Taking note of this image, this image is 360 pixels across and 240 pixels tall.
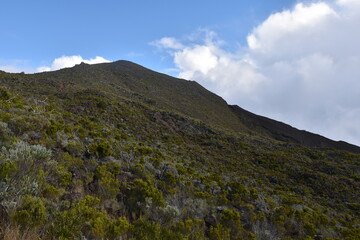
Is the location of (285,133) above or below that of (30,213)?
above

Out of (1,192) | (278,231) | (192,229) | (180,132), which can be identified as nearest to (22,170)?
(1,192)

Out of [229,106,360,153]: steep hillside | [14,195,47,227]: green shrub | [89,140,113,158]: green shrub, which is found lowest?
[14,195,47,227]: green shrub

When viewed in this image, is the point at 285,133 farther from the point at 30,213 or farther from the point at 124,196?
the point at 30,213

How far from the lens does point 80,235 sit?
11.6 ft

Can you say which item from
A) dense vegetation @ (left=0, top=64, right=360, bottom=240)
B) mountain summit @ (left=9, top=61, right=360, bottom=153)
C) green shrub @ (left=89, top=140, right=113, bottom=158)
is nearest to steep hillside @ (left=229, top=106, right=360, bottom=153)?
mountain summit @ (left=9, top=61, right=360, bottom=153)

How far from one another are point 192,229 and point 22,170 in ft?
12.6

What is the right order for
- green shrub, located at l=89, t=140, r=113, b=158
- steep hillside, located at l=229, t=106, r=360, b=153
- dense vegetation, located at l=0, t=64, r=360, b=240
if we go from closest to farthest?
dense vegetation, located at l=0, t=64, r=360, b=240
green shrub, located at l=89, t=140, r=113, b=158
steep hillside, located at l=229, t=106, r=360, b=153

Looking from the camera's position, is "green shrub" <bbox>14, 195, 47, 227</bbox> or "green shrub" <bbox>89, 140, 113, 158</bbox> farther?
"green shrub" <bbox>89, 140, 113, 158</bbox>

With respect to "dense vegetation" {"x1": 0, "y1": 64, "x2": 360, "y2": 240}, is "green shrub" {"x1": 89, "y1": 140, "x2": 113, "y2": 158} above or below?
above

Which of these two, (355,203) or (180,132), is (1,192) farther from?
(180,132)

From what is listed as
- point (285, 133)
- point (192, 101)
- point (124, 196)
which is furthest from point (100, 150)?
point (285, 133)

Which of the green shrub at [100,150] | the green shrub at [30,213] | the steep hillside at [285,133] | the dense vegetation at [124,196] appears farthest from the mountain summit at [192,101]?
the green shrub at [30,213]

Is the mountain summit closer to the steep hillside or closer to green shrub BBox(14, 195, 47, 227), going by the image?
the steep hillside

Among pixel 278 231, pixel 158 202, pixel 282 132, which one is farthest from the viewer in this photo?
pixel 282 132
